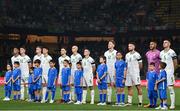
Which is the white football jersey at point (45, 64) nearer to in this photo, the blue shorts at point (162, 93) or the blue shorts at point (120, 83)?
the blue shorts at point (120, 83)

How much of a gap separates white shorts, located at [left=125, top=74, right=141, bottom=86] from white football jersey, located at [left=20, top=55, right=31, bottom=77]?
4767mm

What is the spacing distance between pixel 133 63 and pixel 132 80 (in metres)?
0.52

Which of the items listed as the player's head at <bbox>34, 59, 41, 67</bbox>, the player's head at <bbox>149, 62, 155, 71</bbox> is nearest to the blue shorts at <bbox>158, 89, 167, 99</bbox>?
the player's head at <bbox>149, 62, 155, 71</bbox>

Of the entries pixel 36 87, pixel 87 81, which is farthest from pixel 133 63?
pixel 36 87

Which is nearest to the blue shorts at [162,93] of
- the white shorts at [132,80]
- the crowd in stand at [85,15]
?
the white shorts at [132,80]

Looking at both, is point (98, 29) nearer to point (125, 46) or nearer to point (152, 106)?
point (125, 46)

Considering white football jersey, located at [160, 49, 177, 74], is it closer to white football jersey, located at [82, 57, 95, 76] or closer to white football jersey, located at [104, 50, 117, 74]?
white football jersey, located at [104, 50, 117, 74]

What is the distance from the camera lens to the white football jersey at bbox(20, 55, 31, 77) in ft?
56.6

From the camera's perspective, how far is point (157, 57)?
13.6 meters

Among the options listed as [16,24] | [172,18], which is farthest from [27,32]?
[172,18]

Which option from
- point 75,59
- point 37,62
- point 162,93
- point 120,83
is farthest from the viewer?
point 37,62

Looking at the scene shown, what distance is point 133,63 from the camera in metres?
14.1

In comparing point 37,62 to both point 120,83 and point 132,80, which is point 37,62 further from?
point 132,80

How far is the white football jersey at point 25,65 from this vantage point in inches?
679
